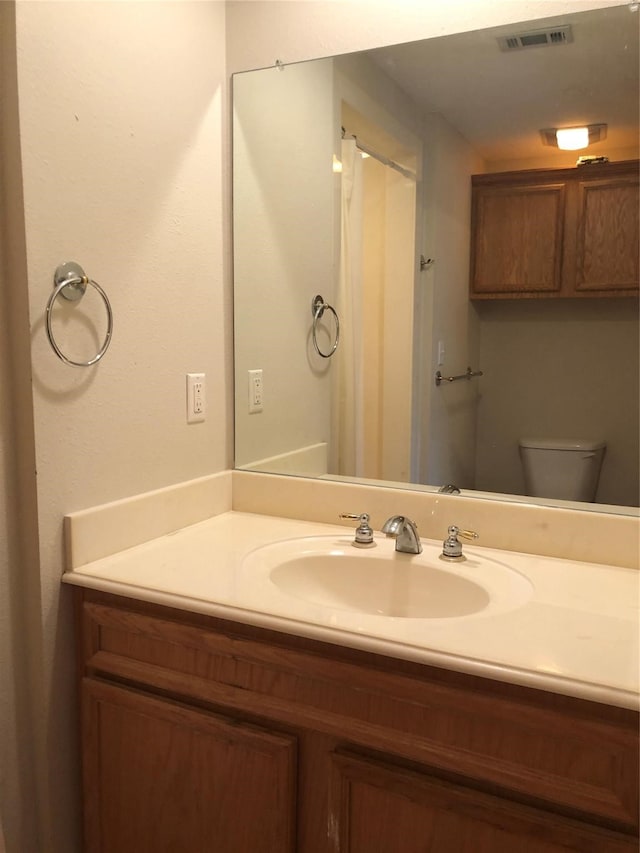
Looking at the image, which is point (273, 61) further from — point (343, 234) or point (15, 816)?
point (15, 816)

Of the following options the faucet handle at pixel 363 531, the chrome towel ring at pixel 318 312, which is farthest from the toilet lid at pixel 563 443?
the chrome towel ring at pixel 318 312

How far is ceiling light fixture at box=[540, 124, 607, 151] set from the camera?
1.29 m

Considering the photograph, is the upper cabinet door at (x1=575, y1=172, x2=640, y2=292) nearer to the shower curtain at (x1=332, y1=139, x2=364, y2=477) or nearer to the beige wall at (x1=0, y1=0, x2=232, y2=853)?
the shower curtain at (x1=332, y1=139, x2=364, y2=477)

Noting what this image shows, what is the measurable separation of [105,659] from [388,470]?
2.33 feet

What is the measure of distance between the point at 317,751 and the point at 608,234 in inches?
42.1

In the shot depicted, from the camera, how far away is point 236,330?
1.65 metres

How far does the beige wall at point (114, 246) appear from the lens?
3.73ft

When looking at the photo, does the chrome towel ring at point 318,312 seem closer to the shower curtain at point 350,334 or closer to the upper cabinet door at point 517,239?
the shower curtain at point 350,334

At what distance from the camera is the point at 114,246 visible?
50.2 inches

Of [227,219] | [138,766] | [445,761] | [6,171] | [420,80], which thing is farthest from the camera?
[227,219]

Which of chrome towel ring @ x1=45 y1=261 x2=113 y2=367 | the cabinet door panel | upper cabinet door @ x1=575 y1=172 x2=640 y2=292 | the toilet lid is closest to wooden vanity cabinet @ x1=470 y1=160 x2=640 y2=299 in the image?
upper cabinet door @ x1=575 y1=172 x2=640 y2=292

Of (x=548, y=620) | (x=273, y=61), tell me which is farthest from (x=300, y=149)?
(x=548, y=620)

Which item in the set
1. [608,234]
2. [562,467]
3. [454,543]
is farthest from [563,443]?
[608,234]

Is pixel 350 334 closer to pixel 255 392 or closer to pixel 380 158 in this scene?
pixel 255 392
